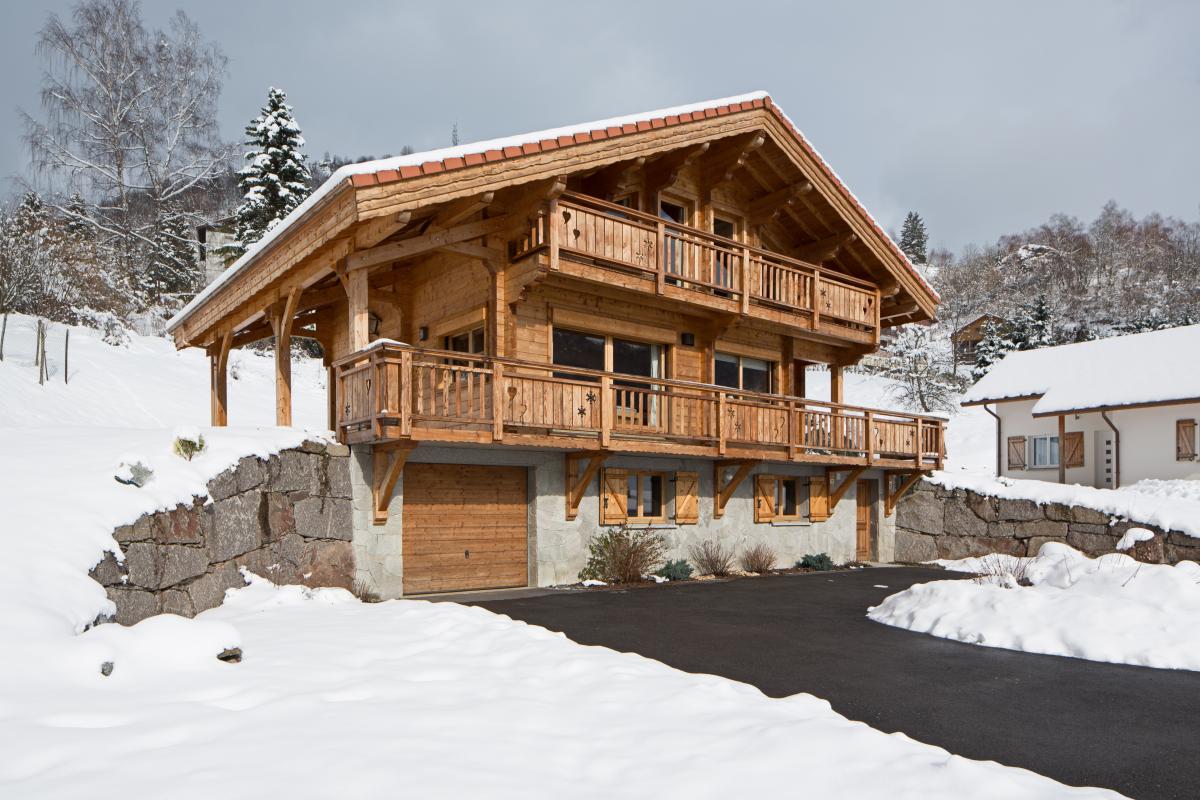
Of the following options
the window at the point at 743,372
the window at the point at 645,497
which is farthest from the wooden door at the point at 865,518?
the window at the point at 645,497

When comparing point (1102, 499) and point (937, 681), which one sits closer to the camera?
point (937, 681)

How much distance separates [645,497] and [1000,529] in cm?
959

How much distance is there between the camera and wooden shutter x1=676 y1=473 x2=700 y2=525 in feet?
50.7

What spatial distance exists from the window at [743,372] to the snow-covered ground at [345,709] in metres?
9.97

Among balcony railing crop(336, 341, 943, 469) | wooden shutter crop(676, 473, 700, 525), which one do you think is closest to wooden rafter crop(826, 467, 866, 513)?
balcony railing crop(336, 341, 943, 469)

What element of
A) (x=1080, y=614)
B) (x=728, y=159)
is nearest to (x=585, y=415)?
(x=728, y=159)

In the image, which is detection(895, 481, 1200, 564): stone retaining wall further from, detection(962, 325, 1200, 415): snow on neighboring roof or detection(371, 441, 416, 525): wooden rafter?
detection(371, 441, 416, 525): wooden rafter

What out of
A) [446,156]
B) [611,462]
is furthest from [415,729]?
[611,462]

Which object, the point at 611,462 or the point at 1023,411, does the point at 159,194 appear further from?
the point at 1023,411

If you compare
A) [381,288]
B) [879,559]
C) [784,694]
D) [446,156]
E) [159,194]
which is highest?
[159,194]

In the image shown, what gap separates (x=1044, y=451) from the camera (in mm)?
29844

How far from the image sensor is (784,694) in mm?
6367

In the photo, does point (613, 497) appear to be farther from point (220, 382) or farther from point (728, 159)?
point (220, 382)

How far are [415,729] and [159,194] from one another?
33.6m
